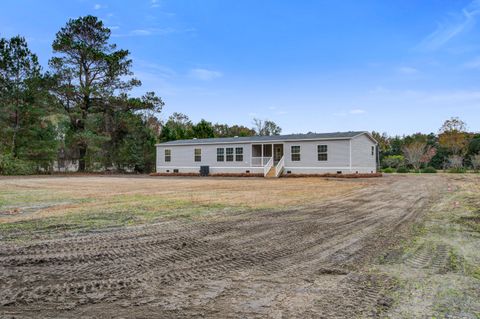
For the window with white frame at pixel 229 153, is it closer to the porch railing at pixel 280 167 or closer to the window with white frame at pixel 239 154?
the window with white frame at pixel 239 154

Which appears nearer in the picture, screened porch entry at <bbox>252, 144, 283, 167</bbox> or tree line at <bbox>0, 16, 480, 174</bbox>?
screened porch entry at <bbox>252, 144, 283, 167</bbox>

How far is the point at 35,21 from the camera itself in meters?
19.8

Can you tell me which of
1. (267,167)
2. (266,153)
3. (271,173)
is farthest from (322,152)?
(266,153)

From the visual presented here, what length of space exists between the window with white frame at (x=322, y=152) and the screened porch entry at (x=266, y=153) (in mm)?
3773

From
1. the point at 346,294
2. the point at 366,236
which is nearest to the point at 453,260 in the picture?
the point at 366,236

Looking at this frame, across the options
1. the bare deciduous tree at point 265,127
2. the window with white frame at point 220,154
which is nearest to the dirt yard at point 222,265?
the window with white frame at point 220,154

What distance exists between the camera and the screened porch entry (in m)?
25.7

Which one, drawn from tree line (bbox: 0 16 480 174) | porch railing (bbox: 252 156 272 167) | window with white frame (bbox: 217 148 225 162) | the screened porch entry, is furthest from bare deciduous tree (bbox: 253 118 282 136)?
porch railing (bbox: 252 156 272 167)

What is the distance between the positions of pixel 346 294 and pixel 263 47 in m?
21.3

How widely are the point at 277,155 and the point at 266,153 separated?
3.06 feet

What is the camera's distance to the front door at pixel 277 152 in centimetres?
2662

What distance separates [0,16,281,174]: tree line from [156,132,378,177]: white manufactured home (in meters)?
4.76

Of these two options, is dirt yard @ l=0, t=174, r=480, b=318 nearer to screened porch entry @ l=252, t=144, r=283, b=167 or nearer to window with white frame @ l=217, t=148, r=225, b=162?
screened porch entry @ l=252, t=144, r=283, b=167

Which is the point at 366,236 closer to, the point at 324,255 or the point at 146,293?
the point at 324,255
